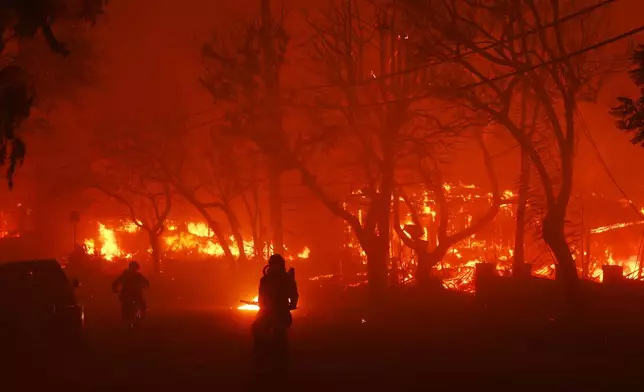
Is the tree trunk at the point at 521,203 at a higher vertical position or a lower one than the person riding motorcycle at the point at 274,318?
higher

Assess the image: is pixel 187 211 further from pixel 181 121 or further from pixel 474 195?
pixel 474 195

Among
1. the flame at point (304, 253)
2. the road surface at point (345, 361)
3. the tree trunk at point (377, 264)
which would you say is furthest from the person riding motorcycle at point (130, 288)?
the flame at point (304, 253)

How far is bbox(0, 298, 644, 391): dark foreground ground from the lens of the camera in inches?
426

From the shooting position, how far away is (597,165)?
44.9 metres

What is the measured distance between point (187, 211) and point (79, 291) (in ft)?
A: 78.1

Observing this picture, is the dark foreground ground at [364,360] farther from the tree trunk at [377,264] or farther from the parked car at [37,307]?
the tree trunk at [377,264]

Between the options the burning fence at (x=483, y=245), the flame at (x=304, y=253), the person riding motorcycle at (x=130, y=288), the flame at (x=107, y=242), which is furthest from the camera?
the flame at (x=107, y=242)

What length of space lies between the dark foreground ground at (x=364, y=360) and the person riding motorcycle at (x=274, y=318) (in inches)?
15.8

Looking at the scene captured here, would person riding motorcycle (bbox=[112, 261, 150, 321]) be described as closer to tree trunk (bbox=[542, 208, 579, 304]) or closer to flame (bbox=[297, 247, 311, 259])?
tree trunk (bbox=[542, 208, 579, 304])

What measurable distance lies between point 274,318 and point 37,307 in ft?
14.9

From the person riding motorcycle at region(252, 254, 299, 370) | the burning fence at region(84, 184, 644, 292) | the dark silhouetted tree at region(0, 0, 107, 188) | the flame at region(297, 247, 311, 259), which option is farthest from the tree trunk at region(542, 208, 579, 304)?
the flame at region(297, 247, 311, 259)

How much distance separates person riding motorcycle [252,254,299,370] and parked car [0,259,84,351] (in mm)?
4093

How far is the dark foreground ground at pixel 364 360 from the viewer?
10.8 metres

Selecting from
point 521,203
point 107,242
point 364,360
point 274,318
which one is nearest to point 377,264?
point 521,203
